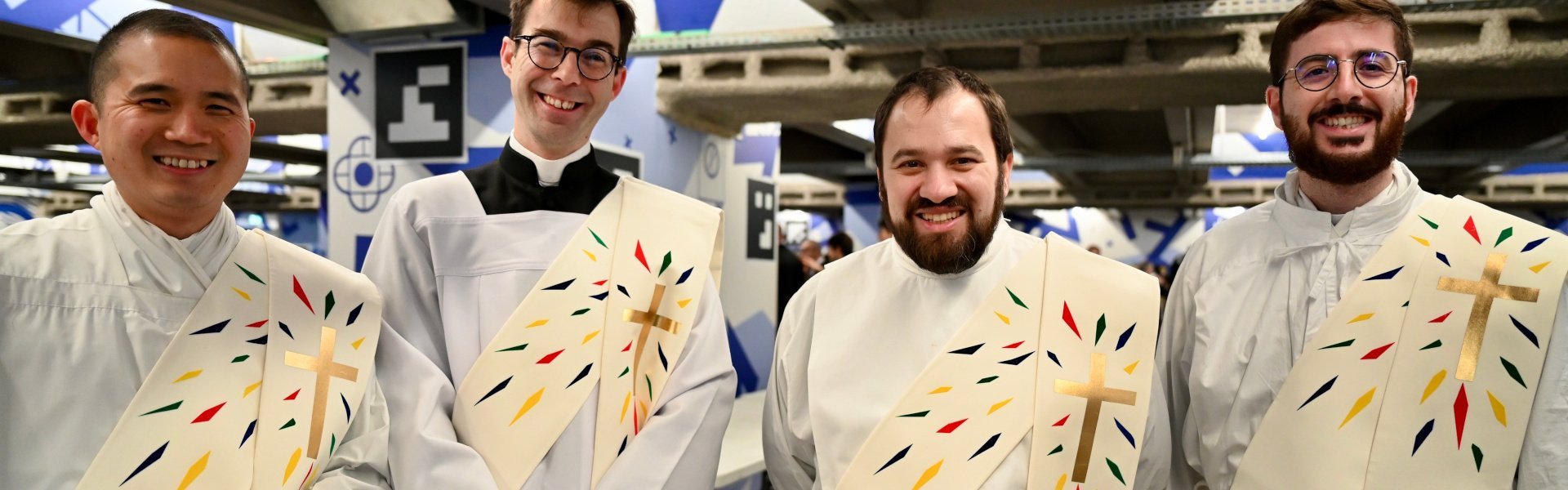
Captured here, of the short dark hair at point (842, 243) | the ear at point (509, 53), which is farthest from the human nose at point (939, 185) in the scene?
the short dark hair at point (842, 243)

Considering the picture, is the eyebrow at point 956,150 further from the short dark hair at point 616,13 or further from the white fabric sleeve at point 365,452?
the white fabric sleeve at point 365,452

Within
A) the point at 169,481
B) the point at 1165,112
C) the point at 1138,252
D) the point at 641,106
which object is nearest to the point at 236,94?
the point at 169,481

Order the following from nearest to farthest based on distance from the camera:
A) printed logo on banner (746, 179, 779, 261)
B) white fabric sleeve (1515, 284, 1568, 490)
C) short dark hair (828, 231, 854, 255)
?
white fabric sleeve (1515, 284, 1568, 490)
printed logo on banner (746, 179, 779, 261)
short dark hair (828, 231, 854, 255)

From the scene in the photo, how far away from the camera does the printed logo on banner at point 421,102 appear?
227 inches

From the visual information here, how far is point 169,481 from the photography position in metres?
2.02

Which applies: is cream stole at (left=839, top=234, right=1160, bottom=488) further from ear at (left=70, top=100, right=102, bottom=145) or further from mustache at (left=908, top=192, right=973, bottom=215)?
ear at (left=70, top=100, right=102, bottom=145)

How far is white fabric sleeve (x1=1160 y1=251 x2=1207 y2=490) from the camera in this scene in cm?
252

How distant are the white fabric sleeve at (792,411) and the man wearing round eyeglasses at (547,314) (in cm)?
14

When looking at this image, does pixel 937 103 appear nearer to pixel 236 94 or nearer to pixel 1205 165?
pixel 236 94

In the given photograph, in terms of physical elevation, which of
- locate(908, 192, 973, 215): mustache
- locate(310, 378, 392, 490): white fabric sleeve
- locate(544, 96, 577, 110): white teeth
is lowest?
locate(310, 378, 392, 490): white fabric sleeve

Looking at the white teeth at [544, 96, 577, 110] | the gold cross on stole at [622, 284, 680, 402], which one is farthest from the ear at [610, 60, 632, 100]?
the gold cross on stole at [622, 284, 680, 402]

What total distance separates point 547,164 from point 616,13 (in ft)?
1.28

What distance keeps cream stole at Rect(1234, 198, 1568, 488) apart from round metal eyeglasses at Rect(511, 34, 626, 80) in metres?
1.67

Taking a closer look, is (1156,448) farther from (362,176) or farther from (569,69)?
(362,176)
